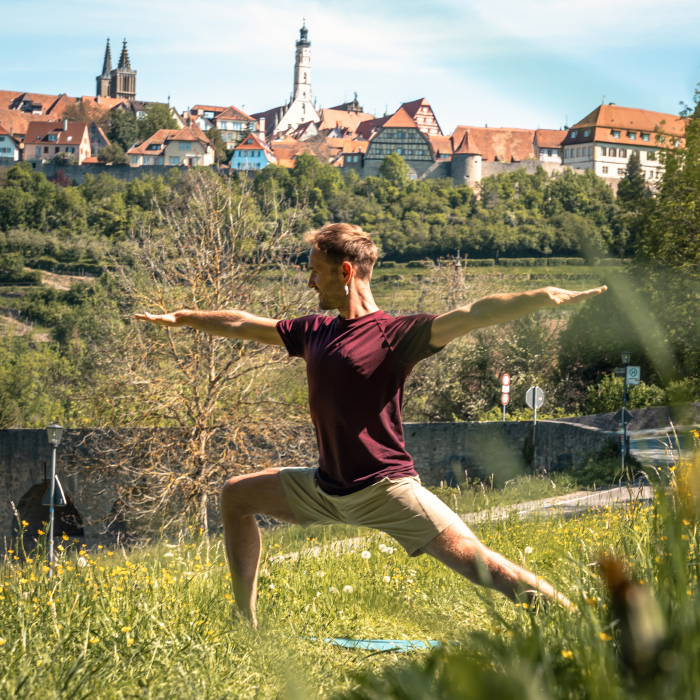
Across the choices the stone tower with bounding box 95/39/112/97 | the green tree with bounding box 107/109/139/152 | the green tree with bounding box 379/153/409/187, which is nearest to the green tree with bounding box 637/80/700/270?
the green tree with bounding box 379/153/409/187

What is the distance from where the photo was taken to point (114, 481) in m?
22.0

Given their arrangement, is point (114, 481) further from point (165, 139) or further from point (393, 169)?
point (165, 139)

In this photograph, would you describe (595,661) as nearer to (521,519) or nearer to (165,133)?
(521,519)

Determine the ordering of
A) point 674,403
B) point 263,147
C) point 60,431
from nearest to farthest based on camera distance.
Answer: point 674,403 < point 60,431 < point 263,147

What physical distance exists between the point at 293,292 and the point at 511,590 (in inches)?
689

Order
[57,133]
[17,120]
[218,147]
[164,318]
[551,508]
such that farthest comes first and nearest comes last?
[17,120] → [218,147] → [57,133] → [551,508] → [164,318]

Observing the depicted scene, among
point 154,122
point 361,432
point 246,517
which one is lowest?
point 246,517

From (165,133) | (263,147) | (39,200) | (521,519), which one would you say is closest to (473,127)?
(263,147)

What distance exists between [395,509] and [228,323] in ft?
3.43

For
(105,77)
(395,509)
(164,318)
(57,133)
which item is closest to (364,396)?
(395,509)

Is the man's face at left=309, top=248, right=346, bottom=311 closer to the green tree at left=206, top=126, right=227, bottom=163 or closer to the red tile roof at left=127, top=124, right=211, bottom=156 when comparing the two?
the red tile roof at left=127, top=124, right=211, bottom=156

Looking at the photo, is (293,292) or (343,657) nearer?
(343,657)

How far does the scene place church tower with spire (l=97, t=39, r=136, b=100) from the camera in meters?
168

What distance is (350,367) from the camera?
9.11 ft
